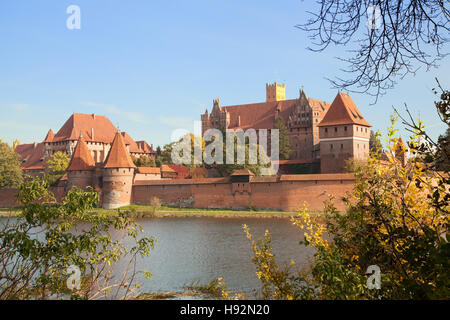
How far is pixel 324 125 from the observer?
117ft

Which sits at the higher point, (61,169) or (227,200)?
(61,169)

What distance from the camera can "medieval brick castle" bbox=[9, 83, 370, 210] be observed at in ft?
93.8

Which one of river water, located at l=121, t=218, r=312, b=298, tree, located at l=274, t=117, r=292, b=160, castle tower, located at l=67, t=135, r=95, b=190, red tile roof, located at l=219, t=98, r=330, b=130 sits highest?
red tile roof, located at l=219, t=98, r=330, b=130

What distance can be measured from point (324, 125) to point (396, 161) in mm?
32349

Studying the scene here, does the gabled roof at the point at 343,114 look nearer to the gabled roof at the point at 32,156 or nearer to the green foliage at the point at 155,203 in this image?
the green foliage at the point at 155,203

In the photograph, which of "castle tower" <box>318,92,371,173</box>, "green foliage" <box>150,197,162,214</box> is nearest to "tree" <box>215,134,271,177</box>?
"castle tower" <box>318,92,371,173</box>

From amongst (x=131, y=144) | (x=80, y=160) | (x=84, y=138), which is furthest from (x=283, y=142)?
(x=80, y=160)

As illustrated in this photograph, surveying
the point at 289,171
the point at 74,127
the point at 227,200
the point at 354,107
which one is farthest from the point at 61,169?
the point at 354,107

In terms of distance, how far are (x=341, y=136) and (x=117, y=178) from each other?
16531mm

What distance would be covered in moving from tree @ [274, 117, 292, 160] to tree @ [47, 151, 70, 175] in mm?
18744

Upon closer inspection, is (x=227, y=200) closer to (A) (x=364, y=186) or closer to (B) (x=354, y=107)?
(B) (x=354, y=107)

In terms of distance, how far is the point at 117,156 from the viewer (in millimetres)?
31578

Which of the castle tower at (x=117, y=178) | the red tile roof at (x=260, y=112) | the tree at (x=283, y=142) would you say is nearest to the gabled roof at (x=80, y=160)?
the castle tower at (x=117, y=178)

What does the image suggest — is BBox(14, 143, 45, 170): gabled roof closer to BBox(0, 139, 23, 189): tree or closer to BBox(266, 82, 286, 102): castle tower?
BBox(0, 139, 23, 189): tree
